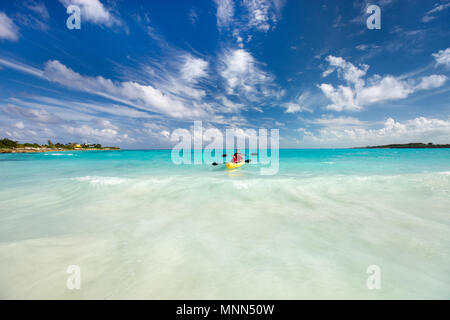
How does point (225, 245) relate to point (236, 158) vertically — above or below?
below

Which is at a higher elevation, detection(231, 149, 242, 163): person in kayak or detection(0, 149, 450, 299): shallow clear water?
detection(231, 149, 242, 163): person in kayak

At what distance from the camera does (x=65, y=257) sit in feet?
15.3

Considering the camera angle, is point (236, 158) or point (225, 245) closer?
point (225, 245)

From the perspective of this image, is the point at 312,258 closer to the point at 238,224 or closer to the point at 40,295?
the point at 238,224

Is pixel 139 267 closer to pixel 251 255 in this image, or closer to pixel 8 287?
pixel 8 287

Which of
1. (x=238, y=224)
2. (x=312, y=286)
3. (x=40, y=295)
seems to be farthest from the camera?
(x=238, y=224)

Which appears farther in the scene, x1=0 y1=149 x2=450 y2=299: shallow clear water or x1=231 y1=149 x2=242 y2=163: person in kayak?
x1=231 y1=149 x2=242 y2=163: person in kayak

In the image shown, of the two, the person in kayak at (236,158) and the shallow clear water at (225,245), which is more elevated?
the person in kayak at (236,158)

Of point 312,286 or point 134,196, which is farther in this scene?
point 134,196

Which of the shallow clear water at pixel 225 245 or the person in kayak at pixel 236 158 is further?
the person in kayak at pixel 236 158

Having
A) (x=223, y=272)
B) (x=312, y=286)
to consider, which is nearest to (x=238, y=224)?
(x=223, y=272)
